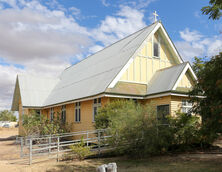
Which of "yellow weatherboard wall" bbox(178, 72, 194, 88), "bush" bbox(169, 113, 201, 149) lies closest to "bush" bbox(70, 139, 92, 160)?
"bush" bbox(169, 113, 201, 149)

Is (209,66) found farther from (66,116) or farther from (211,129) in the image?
(66,116)

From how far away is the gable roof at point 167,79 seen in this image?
1659 centimetres

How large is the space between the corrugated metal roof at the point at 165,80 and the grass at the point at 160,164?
16.7ft

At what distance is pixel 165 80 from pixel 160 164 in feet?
25.0

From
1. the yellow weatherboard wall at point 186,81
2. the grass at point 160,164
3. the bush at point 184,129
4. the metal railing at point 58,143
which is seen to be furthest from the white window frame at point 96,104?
the bush at point 184,129

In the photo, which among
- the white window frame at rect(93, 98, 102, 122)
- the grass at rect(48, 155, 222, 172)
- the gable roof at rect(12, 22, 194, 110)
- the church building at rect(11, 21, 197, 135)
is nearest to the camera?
the grass at rect(48, 155, 222, 172)

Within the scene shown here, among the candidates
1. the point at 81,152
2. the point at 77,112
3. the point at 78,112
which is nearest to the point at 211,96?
the point at 81,152

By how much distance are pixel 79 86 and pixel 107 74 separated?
13.4ft

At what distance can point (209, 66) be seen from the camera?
10.5 metres

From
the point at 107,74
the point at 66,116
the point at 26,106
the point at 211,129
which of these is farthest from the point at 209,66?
the point at 26,106

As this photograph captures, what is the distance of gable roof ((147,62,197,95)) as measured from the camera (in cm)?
1659

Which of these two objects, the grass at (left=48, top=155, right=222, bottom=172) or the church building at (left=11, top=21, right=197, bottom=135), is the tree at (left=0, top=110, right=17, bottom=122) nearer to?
the church building at (left=11, top=21, right=197, bottom=135)

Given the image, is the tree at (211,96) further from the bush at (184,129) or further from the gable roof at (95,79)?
the gable roof at (95,79)

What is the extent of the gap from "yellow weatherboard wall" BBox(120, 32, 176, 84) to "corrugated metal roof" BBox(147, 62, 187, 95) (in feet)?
2.60
